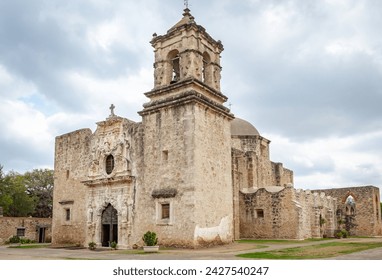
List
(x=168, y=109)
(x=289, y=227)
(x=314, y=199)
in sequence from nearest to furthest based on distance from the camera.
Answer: (x=168, y=109), (x=289, y=227), (x=314, y=199)

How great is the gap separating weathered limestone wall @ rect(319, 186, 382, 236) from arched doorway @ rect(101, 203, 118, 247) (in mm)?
18942

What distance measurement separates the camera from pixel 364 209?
3203cm

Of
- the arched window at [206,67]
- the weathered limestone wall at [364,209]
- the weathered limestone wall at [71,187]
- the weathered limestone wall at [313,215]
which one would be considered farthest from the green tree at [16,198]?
the weathered limestone wall at [364,209]

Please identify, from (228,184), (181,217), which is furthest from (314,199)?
(181,217)

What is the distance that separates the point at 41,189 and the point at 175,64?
29.8 meters

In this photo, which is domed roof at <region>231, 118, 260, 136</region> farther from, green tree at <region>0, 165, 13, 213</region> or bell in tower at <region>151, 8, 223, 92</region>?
green tree at <region>0, 165, 13, 213</region>

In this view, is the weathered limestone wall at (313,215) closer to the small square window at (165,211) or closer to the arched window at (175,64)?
the small square window at (165,211)

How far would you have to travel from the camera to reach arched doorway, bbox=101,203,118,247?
20.4m

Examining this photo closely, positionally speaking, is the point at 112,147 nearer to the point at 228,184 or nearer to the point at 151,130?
the point at 151,130

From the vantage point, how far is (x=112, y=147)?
21141mm

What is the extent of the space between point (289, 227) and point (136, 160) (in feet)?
29.7

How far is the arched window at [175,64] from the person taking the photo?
67.4ft

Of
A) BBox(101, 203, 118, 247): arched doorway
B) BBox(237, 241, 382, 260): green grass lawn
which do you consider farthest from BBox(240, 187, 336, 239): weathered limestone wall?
BBox(101, 203, 118, 247): arched doorway

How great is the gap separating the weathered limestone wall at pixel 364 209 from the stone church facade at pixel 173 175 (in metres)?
8.58
